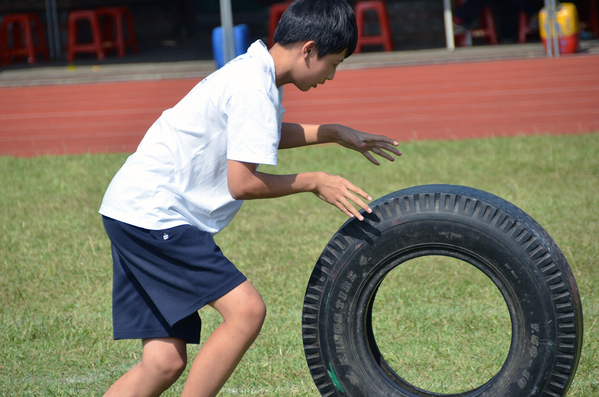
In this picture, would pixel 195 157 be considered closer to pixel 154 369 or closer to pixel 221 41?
pixel 154 369

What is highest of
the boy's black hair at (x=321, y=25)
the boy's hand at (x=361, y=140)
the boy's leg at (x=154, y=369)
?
the boy's black hair at (x=321, y=25)

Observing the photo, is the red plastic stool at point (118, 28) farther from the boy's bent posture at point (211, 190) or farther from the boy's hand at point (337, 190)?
the boy's hand at point (337, 190)

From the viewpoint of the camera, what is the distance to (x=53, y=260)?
4133 mm

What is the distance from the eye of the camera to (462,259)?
2062mm

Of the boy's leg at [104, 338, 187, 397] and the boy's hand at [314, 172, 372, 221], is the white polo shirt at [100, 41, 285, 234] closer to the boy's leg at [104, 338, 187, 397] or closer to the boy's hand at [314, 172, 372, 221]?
the boy's hand at [314, 172, 372, 221]

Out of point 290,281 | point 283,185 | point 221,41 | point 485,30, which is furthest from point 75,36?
point 283,185

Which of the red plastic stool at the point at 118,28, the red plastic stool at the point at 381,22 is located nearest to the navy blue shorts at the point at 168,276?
the red plastic stool at the point at 381,22

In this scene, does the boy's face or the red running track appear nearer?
the boy's face

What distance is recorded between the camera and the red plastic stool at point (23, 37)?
1307 cm

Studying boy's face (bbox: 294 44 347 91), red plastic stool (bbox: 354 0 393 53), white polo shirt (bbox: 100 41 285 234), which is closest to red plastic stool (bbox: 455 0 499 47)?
red plastic stool (bbox: 354 0 393 53)

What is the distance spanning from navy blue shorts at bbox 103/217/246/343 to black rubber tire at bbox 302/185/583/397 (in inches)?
14.2

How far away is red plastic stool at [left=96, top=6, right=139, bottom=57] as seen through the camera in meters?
13.5

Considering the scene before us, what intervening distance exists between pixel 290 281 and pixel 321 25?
2.01 m

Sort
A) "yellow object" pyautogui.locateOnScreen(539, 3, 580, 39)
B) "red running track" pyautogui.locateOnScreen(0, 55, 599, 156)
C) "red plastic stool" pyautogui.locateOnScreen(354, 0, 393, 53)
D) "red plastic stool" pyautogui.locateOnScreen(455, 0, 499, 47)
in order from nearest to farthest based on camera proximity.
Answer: "red running track" pyautogui.locateOnScreen(0, 55, 599, 156) < "yellow object" pyautogui.locateOnScreen(539, 3, 580, 39) < "red plastic stool" pyautogui.locateOnScreen(354, 0, 393, 53) < "red plastic stool" pyautogui.locateOnScreen(455, 0, 499, 47)
